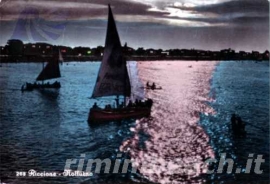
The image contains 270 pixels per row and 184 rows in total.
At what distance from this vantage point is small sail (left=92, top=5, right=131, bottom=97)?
2152 centimetres

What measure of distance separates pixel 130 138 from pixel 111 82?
3.79 meters

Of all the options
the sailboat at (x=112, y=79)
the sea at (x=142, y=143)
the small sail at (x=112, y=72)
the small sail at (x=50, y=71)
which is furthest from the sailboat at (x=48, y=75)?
the small sail at (x=112, y=72)

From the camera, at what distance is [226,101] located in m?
37.9

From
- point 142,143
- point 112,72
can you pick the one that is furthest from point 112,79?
point 142,143

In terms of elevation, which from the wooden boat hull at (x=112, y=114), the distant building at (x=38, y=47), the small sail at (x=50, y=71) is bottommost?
the wooden boat hull at (x=112, y=114)

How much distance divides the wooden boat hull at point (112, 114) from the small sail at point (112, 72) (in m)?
1.84

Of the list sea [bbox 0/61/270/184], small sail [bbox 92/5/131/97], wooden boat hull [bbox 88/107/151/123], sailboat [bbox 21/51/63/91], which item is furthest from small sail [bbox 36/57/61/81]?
small sail [bbox 92/5/131/97]

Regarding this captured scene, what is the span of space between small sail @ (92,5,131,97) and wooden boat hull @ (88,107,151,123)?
6.03 feet

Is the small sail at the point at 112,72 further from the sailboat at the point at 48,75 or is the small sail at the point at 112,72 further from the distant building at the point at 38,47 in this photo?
the sailboat at the point at 48,75

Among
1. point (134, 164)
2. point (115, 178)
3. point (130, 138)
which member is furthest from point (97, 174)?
point (130, 138)

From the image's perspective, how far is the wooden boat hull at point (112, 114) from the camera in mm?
24688

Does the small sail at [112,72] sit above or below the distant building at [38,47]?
below

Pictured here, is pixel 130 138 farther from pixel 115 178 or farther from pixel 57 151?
pixel 115 178

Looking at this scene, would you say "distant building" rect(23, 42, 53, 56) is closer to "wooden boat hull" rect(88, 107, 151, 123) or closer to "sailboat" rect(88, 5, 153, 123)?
"sailboat" rect(88, 5, 153, 123)
